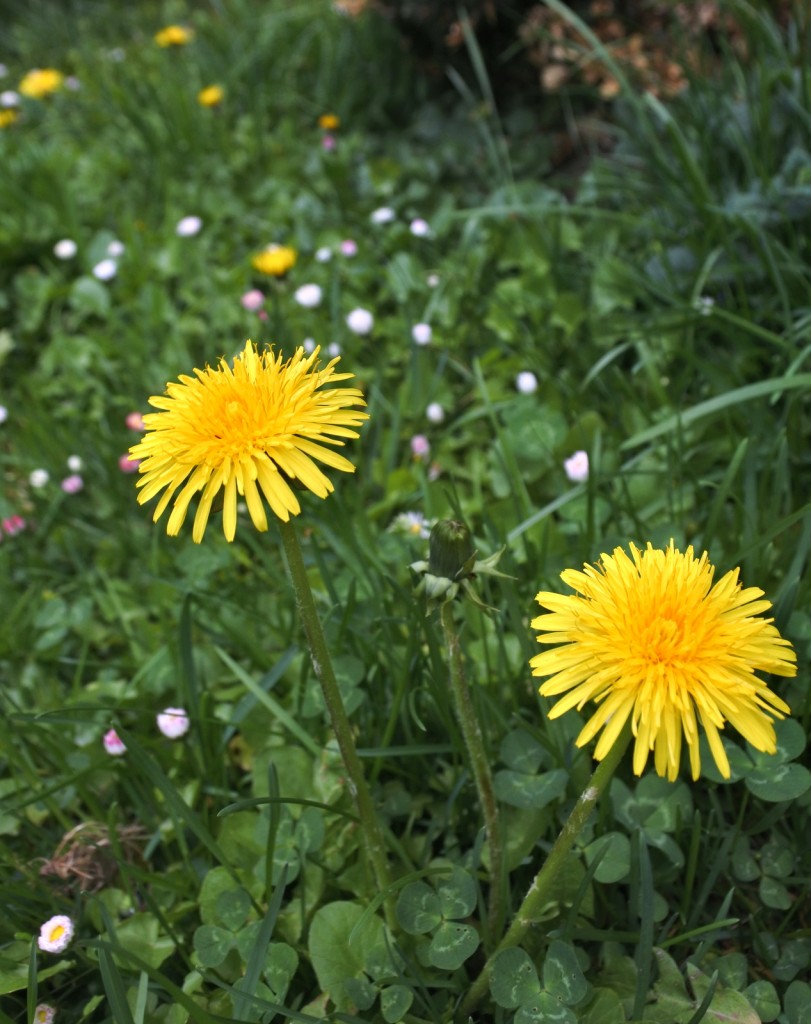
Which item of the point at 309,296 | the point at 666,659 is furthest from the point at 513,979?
the point at 309,296

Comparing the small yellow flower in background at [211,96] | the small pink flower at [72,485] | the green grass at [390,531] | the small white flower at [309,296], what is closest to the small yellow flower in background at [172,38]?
the green grass at [390,531]

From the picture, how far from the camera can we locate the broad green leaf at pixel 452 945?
1.32 metres

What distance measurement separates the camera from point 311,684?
1741mm

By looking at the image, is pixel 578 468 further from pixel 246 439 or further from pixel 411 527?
pixel 246 439

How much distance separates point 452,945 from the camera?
52.5 inches

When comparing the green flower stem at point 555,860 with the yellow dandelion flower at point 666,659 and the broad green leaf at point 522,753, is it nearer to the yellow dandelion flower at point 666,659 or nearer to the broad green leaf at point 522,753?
the yellow dandelion flower at point 666,659

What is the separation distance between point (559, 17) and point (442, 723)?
9.17 feet

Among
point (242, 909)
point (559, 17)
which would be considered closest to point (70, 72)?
point (559, 17)

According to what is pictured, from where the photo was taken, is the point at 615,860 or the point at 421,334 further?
the point at 421,334

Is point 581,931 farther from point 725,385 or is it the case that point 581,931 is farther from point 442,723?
point 725,385

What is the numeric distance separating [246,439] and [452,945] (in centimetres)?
79

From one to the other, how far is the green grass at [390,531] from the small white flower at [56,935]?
0.04 meters

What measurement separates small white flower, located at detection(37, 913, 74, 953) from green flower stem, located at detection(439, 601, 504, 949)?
0.66 metres

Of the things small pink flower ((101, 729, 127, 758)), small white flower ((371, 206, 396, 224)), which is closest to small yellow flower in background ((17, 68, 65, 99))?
small white flower ((371, 206, 396, 224))
